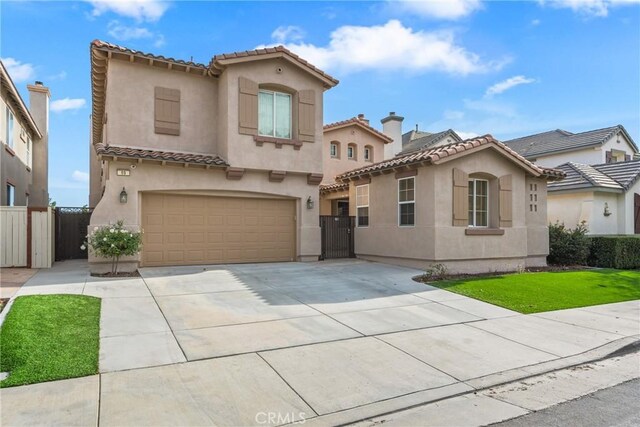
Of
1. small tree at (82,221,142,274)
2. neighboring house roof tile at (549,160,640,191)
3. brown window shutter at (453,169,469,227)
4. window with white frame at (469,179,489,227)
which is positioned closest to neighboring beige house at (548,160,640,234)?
neighboring house roof tile at (549,160,640,191)

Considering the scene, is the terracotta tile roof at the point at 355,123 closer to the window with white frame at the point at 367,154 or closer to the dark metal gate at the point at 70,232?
the window with white frame at the point at 367,154

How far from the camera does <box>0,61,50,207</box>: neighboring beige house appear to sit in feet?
48.7

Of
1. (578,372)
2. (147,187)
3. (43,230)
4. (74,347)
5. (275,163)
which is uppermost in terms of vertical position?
(275,163)

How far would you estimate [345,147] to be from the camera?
23.5m

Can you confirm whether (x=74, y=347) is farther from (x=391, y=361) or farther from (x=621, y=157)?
(x=621, y=157)

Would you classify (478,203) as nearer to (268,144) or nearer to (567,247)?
(567,247)

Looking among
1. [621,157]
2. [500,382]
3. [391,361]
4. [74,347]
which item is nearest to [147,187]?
[74,347]

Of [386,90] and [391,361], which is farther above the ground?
[386,90]

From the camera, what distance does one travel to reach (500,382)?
5.21m

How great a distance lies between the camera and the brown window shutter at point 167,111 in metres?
13.2

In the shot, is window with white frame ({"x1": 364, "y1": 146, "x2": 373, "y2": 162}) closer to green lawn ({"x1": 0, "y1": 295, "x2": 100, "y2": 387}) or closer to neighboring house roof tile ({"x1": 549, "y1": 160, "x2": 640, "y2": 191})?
neighboring house roof tile ({"x1": 549, "y1": 160, "x2": 640, "y2": 191})

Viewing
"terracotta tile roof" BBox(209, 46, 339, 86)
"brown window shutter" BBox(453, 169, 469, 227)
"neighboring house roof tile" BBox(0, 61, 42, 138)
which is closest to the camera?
"brown window shutter" BBox(453, 169, 469, 227)

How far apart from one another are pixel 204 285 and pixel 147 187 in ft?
13.6

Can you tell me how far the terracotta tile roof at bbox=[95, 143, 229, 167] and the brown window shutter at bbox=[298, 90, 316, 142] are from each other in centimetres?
304
